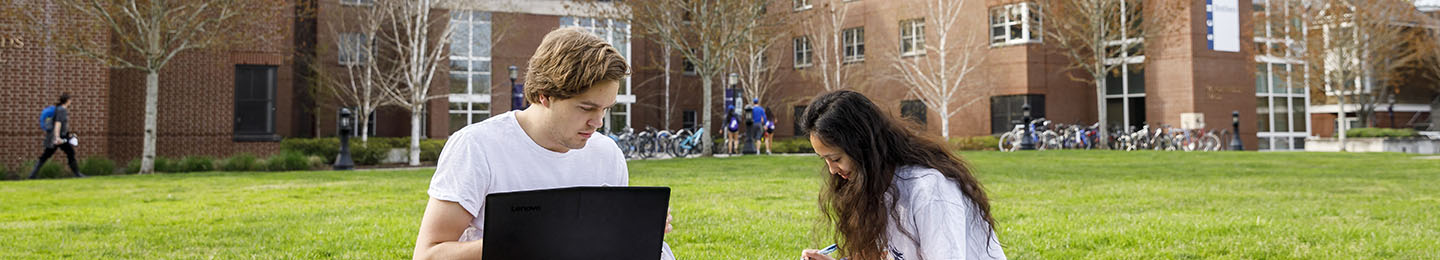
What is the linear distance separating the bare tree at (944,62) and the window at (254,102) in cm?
1641

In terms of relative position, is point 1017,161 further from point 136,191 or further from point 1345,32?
point 1345,32

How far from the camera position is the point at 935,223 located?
2400 millimetres

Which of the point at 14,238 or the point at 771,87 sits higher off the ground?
the point at 771,87

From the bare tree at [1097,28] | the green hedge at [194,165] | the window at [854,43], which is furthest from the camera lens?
the window at [854,43]

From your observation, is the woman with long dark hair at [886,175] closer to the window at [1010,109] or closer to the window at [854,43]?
the window at [1010,109]

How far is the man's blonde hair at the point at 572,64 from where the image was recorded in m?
2.11

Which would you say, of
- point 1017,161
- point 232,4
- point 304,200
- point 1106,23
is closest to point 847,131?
point 304,200

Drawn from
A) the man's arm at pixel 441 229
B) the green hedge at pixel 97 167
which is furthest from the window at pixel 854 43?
the man's arm at pixel 441 229

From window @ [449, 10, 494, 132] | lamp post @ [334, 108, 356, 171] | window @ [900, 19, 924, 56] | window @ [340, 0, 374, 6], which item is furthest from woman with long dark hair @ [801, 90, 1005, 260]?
window @ [449, 10, 494, 132]

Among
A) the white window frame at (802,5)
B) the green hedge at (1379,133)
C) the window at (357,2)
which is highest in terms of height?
the white window frame at (802,5)

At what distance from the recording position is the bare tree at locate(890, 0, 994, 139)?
27453 millimetres

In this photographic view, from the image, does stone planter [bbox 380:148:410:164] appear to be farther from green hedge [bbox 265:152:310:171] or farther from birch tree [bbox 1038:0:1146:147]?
birch tree [bbox 1038:0:1146:147]

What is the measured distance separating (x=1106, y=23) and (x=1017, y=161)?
1156 centimetres

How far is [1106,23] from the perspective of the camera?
2522 centimetres
